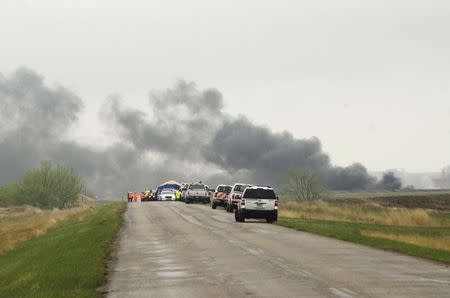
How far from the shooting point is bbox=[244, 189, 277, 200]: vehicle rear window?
36969mm

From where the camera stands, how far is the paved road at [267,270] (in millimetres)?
11992

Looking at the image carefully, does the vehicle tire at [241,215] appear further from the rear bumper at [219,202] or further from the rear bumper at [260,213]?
the rear bumper at [219,202]

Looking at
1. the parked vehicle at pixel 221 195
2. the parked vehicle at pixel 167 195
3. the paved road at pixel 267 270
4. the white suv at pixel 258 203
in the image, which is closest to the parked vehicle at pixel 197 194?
the parked vehicle at pixel 221 195

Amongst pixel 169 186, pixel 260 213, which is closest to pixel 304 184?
pixel 169 186

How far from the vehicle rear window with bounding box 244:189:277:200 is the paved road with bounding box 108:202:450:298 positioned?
1093cm

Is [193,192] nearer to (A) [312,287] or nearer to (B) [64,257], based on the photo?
(B) [64,257]

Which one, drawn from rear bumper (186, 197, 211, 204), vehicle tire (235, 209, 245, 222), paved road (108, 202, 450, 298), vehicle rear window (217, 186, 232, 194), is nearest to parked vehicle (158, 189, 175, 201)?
rear bumper (186, 197, 211, 204)

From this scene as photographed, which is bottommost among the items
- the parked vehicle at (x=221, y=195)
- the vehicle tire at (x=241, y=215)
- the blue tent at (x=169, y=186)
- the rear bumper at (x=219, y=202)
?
the vehicle tire at (x=241, y=215)

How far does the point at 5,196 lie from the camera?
130m

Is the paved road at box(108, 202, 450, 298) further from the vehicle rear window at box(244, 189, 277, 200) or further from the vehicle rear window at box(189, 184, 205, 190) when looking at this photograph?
the vehicle rear window at box(189, 184, 205, 190)

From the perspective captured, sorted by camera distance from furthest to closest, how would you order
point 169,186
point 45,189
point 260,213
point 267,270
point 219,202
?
1. point 45,189
2. point 169,186
3. point 219,202
4. point 260,213
5. point 267,270

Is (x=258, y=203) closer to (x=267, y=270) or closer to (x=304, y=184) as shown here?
(x=267, y=270)

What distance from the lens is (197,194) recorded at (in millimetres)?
69000

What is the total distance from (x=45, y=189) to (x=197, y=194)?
2367 inches
